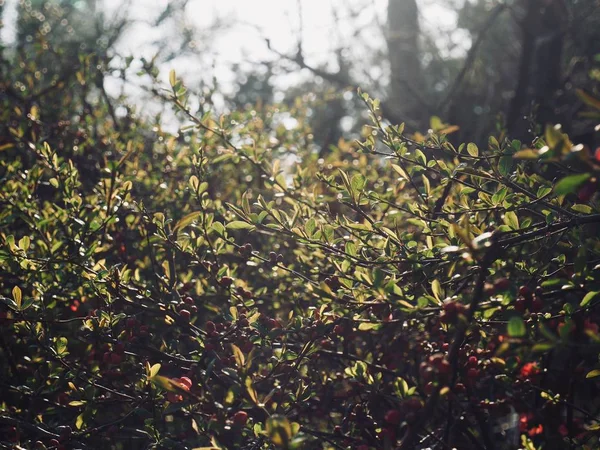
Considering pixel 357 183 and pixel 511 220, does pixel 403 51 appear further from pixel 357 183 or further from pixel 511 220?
pixel 511 220

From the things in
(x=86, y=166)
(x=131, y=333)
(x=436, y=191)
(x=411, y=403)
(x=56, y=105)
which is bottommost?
(x=411, y=403)

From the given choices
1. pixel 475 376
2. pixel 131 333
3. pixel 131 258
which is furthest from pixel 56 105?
pixel 475 376

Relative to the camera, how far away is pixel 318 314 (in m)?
2.04

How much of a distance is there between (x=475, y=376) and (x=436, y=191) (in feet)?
2.59

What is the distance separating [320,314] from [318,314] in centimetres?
5

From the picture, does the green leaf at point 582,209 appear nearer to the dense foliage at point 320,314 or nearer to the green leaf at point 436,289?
the dense foliage at point 320,314

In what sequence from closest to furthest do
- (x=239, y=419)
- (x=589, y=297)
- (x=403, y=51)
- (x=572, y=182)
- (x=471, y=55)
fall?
(x=572, y=182)
(x=589, y=297)
(x=239, y=419)
(x=471, y=55)
(x=403, y=51)

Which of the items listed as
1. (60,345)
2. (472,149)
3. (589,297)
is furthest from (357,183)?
(60,345)

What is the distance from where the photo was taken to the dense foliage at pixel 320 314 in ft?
5.47

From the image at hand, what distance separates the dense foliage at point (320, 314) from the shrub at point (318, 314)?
1 centimetres

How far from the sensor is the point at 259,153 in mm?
2926

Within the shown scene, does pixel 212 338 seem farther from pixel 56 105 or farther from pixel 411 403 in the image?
pixel 56 105

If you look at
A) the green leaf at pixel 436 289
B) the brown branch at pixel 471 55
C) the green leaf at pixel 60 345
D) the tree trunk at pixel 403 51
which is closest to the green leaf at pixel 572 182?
the green leaf at pixel 436 289

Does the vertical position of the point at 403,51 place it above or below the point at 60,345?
above
